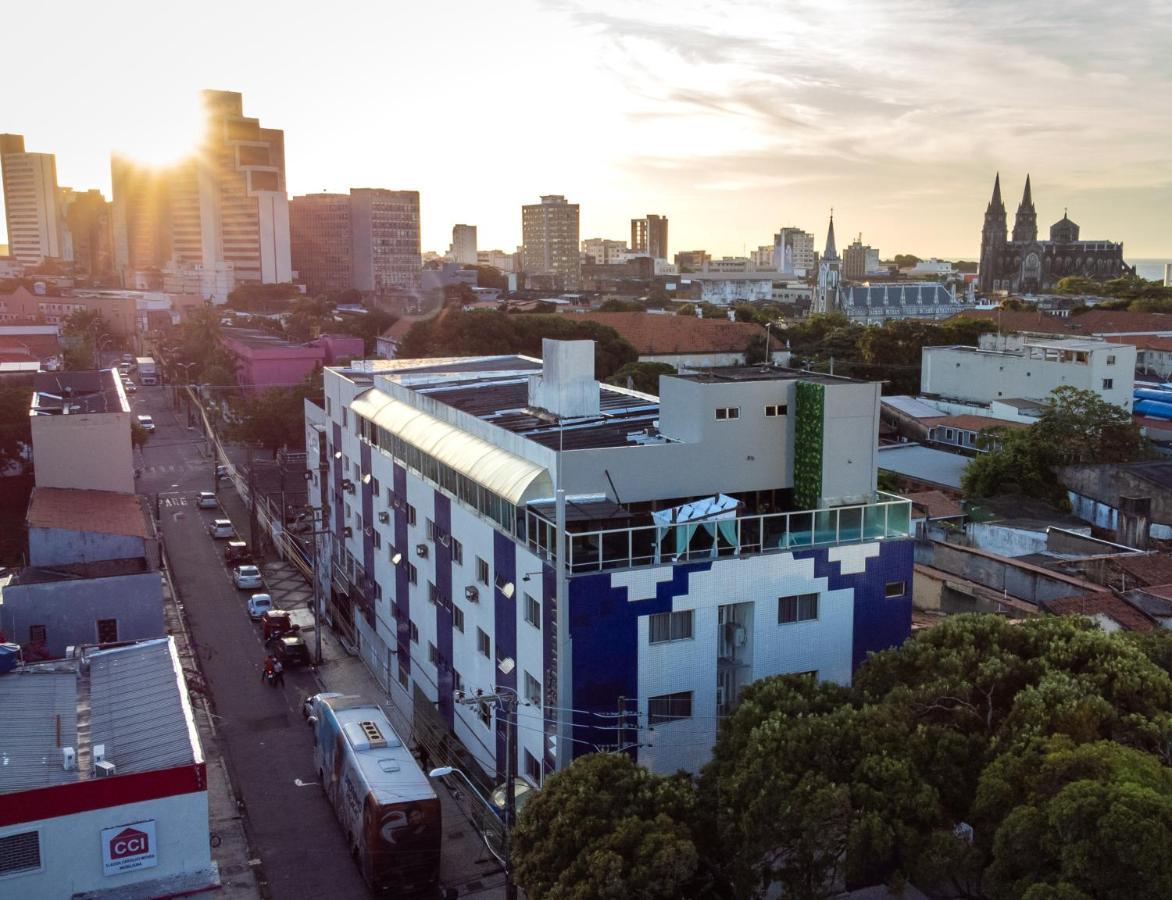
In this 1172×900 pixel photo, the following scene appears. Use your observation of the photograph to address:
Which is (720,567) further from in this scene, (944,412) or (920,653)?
(944,412)

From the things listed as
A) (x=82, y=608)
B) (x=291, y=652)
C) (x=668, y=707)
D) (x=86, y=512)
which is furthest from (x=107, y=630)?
(x=668, y=707)

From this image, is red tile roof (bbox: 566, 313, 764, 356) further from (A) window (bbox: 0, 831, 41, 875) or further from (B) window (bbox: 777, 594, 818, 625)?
(A) window (bbox: 0, 831, 41, 875)

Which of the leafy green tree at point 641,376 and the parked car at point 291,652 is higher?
the leafy green tree at point 641,376

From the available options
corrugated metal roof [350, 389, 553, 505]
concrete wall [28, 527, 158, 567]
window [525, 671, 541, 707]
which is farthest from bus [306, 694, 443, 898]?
concrete wall [28, 527, 158, 567]

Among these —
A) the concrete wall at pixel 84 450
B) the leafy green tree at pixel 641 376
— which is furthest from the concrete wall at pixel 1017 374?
the concrete wall at pixel 84 450

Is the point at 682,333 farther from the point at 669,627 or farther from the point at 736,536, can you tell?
the point at 669,627

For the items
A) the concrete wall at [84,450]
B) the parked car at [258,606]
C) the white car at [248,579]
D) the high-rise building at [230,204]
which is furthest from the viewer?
the high-rise building at [230,204]

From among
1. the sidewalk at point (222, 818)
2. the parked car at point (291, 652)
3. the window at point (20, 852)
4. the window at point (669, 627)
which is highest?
the window at point (669, 627)

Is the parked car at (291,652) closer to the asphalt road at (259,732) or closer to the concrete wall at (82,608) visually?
the asphalt road at (259,732)
